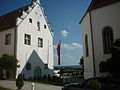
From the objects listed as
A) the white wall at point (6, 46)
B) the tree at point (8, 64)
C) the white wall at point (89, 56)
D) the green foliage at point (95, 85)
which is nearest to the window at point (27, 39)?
the white wall at point (6, 46)

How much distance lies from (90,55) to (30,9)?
14.3m

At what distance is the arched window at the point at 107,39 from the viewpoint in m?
17.3

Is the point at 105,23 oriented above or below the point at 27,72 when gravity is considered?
above

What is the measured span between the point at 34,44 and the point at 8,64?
6.91m

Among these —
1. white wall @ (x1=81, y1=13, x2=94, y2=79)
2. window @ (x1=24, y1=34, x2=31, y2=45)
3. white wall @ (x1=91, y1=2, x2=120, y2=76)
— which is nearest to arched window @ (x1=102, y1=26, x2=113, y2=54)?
white wall @ (x1=91, y1=2, x2=120, y2=76)

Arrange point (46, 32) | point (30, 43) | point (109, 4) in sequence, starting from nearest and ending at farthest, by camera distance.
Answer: point (109, 4)
point (30, 43)
point (46, 32)

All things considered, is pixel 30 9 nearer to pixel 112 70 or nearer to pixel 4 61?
pixel 4 61

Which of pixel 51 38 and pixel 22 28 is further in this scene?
pixel 51 38

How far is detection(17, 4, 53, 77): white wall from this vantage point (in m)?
24.1

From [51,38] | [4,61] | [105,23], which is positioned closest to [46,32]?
[51,38]

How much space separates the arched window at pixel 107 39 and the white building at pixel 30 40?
13069 mm

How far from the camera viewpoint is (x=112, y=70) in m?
14.2

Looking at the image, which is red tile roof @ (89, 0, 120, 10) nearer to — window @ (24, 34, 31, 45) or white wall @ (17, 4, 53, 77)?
white wall @ (17, 4, 53, 77)

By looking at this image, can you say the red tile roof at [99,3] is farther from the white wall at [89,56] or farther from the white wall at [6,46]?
the white wall at [6,46]
